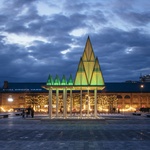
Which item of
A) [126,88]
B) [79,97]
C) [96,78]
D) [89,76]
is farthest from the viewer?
[126,88]

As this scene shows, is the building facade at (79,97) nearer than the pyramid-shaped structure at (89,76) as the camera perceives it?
No

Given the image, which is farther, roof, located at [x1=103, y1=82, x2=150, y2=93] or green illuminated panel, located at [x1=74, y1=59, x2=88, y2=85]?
roof, located at [x1=103, y1=82, x2=150, y2=93]

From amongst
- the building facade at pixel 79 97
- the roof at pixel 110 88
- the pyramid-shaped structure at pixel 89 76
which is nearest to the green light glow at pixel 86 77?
the pyramid-shaped structure at pixel 89 76

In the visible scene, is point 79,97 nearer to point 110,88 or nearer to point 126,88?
point 110,88

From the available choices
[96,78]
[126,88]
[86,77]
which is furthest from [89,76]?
[126,88]

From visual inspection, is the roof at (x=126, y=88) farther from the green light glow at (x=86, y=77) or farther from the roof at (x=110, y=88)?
the green light glow at (x=86, y=77)

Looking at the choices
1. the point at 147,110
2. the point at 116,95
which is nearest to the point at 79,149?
the point at 147,110

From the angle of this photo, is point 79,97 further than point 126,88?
No

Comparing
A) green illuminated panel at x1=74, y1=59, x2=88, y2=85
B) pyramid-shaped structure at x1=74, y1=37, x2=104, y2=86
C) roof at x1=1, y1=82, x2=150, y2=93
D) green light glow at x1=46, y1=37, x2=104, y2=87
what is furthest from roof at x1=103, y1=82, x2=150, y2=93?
green illuminated panel at x1=74, y1=59, x2=88, y2=85

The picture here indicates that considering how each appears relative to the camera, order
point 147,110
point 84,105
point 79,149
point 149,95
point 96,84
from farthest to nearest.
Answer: point 149,95
point 84,105
point 147,110
point 96,84
point 79,149

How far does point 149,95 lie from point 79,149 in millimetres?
114533

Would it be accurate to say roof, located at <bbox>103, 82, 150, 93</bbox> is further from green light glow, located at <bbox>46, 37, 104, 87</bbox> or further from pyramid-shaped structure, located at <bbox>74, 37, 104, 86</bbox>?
pyramid-shaped structure, located at <bbox>74, 37, 104, 86</bbox>

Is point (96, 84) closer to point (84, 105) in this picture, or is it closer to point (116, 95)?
point (84, 105)

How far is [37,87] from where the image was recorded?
134 m
